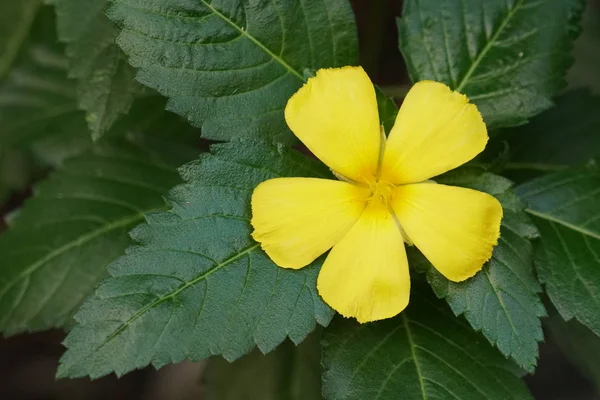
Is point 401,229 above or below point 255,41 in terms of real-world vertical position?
below

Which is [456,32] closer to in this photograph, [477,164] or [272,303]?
[477,164]

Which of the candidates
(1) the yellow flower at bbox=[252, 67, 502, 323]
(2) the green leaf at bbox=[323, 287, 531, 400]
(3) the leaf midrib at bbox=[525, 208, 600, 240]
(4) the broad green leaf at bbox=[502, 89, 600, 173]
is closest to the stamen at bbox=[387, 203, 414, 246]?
(1) the yellow flower at bbox=[252, 67, 502, 323]

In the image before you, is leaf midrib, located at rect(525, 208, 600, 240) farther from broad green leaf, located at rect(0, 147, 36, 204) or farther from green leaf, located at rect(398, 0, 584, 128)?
broad green leaf, located at rect(0, 147, 36, 204)

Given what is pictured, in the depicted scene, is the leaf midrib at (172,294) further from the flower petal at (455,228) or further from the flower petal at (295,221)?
the flower petal at (455,228)

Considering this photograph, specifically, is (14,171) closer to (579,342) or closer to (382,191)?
(382,191)

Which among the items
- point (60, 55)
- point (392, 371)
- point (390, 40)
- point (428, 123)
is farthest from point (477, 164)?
point (60, 55)

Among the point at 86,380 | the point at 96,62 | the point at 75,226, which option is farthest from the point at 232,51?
the point at 86,380
